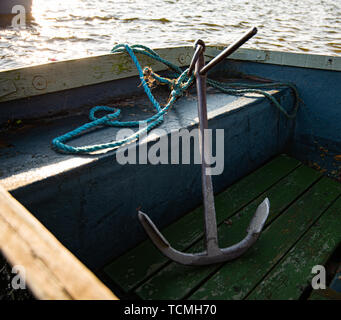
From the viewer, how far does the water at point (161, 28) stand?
3.08m

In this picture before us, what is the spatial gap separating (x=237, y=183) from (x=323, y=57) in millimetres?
1035

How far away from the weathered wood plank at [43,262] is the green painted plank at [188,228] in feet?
2.61

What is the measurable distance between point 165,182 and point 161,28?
323 cm

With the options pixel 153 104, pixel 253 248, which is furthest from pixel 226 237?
pixel 153 104

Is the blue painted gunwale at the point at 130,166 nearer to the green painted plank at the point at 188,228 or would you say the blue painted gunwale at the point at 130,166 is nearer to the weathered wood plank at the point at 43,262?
the green painted plank at the point at 188,228

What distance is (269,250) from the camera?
1.48 metres

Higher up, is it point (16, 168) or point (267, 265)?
point (16, 168)

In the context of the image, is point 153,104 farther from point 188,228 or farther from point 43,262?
point 43,262

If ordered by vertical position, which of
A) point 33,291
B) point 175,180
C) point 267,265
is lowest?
point 267,265

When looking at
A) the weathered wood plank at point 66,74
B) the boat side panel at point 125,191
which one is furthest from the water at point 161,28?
the boat side panel at point 125,191

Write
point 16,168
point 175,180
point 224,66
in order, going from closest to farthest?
point 16,168
point 175,180
point 224,66
